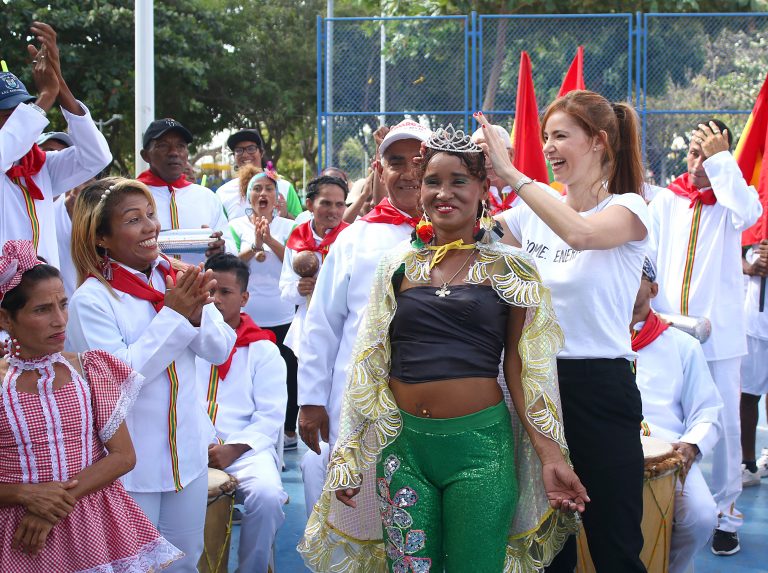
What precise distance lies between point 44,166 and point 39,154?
0.23ft

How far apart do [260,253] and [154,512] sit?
385 centimetres

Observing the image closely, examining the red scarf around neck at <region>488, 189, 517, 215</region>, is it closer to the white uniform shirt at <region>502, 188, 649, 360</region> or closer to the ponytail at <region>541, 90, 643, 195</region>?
the ponytail at <region>541, 90, 643, 195</region>

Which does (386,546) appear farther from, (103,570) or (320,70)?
(320,70)

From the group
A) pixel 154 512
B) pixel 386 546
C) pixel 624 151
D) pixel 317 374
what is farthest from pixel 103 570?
pixel 624 151

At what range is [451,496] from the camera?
3.04 meters

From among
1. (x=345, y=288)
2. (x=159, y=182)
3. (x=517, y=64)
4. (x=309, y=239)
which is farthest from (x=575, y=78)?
(x=517, y=64)

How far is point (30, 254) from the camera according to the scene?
3244 mm

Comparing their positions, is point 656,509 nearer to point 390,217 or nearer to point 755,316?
point 390,217

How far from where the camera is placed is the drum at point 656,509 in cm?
393

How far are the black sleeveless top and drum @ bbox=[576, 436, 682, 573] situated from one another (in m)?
1.16

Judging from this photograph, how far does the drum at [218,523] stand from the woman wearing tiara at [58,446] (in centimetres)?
62

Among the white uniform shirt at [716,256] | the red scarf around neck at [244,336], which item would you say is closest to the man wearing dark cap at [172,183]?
the red scarf around neck at [244,336]

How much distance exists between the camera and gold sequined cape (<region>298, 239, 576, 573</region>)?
→ 3.12 m

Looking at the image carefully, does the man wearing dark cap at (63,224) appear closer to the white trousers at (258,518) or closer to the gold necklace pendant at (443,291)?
the white trousers at (258,518)
